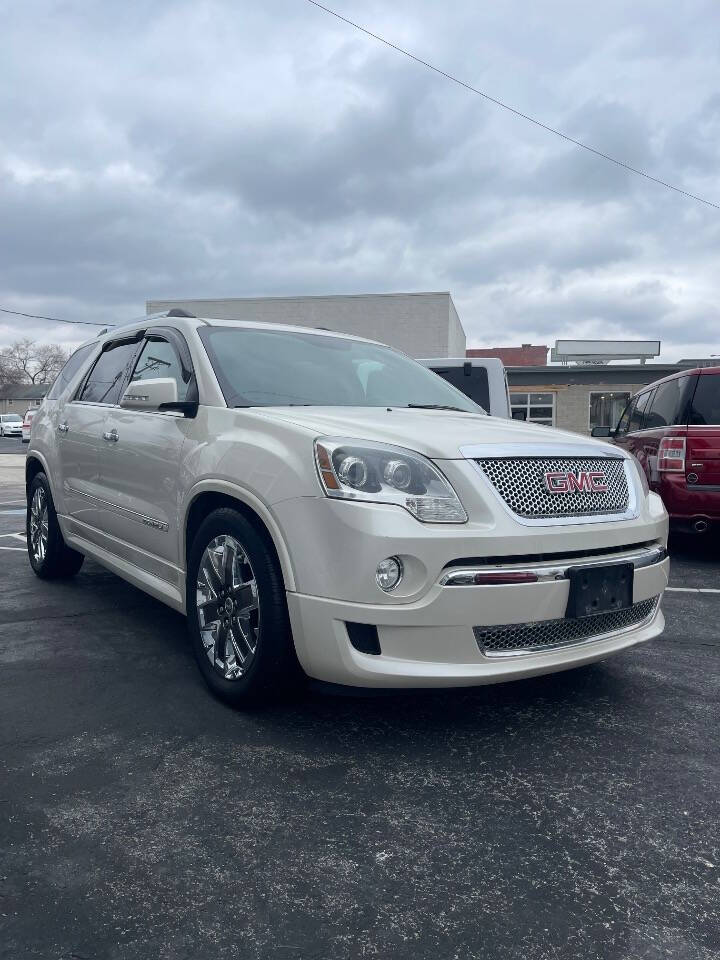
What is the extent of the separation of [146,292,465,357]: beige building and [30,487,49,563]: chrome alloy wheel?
3136 cm

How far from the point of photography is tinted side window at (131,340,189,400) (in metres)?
3.86

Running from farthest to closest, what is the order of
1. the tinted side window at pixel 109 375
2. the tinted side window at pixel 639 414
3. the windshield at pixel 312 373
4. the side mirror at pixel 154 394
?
the tinted side window at pixel 639 414 → the tinted side window at pixel 109 375 → the windshield at pixel 312 373 → the side mirror at pixel 154 394

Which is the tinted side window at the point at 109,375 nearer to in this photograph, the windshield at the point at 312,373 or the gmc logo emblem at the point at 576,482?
the windshield at the point at 312,373

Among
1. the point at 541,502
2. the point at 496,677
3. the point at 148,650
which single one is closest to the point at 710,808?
the point at 496,677

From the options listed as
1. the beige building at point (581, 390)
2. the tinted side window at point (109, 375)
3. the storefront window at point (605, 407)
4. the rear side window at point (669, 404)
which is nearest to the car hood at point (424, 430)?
the tinted side window at point (109, 375)

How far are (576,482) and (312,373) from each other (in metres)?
1.52

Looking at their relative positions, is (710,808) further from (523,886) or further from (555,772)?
(523,886)

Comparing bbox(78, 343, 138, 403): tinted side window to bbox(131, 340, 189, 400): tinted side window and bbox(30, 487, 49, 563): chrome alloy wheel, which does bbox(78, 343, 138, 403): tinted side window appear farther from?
bbox(30, 487, 49, 563): chrome alloy wheel

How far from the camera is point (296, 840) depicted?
221cm

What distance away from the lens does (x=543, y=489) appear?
2.93 meters

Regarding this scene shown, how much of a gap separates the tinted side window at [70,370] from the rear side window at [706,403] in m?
4.86

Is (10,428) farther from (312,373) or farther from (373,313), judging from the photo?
(312,373)

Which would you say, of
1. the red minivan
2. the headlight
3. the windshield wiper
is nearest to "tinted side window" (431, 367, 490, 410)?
the red minivan

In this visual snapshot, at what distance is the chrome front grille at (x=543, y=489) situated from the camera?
2.85 metres
